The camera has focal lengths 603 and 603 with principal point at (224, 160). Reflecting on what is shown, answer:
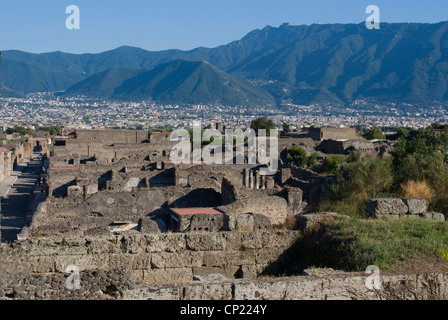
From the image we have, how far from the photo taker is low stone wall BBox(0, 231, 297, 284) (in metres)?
7.46

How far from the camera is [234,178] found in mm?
27000

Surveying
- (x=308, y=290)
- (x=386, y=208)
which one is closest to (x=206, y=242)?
(x=308, y=290)

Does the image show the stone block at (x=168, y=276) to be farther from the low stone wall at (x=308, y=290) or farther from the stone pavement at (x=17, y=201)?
the stone pavement at (x=17, y=201)

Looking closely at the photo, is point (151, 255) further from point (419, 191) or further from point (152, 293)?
point (419, 191)

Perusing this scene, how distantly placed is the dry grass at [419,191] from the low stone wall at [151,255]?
5053mm

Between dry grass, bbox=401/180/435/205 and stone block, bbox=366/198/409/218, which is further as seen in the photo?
dry grass, bbox=401/180/435/205

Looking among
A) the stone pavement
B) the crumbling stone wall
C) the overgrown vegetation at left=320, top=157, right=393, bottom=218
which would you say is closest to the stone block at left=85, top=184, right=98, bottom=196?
A: the stone pavement

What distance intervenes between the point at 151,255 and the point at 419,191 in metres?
6.86

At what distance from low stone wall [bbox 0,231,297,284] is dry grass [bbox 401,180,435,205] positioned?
5.05m

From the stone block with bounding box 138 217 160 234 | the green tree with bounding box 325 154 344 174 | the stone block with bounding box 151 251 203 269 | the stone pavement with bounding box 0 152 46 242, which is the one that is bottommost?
the stone pavement with bounding box 0 152 46 242

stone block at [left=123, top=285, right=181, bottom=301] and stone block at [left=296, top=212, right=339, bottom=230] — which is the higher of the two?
stone block at [left=296, top=212, right=339, bottom=230]

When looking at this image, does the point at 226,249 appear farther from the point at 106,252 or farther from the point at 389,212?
the point at 389,212

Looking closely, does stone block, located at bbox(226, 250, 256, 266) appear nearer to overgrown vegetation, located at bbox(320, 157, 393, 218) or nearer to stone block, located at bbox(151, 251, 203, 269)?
stone block, located at bbox(151, 251, 203, 269)

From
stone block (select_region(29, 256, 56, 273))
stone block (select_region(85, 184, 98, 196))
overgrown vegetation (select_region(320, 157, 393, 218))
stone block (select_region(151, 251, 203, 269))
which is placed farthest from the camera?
stone block (select_region(85, 184, 98, 196))
